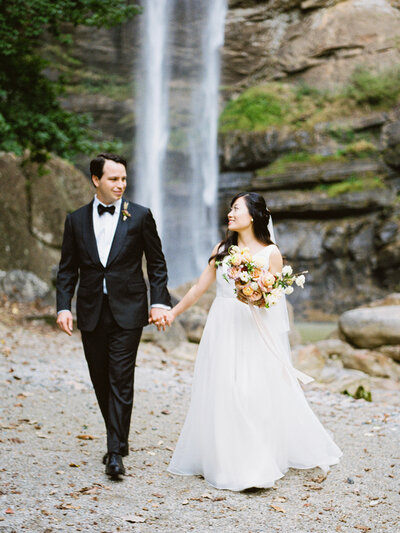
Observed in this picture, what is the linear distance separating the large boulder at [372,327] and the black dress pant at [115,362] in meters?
8.05

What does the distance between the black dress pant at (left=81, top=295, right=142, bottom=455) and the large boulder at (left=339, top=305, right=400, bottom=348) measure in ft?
26.4

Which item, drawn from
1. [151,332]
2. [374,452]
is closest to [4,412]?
[374,452]

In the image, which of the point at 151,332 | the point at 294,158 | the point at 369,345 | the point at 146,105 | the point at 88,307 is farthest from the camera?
the point at 146,105

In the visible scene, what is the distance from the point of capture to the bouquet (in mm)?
3863

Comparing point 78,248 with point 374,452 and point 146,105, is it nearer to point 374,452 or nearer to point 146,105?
point 374,452

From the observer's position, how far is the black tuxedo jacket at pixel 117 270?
13.4 ft

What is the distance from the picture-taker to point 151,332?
1045cm

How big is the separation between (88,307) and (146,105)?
24996 millimetres

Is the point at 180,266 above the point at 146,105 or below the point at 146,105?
below

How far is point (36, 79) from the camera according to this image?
1159cm

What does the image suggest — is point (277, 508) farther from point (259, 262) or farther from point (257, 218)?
point (257, 218)

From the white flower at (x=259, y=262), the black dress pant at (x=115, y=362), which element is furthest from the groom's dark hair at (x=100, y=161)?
the white flower at (x=259, y=262)

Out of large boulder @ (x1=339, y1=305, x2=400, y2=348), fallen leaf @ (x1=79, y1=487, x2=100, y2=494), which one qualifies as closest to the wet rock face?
large boulder @ (x1=339, y1=305, x2=400, y2=348)

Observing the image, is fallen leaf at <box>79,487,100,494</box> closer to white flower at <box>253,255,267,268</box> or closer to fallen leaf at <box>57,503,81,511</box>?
fallen leaf at <box>57,503,81,511</box>
